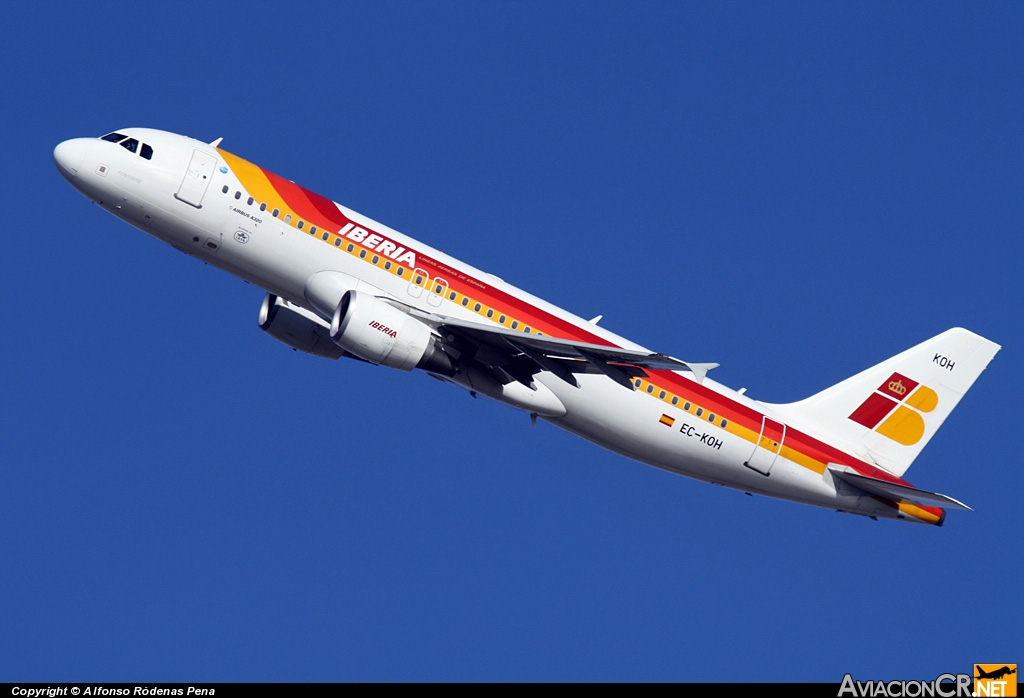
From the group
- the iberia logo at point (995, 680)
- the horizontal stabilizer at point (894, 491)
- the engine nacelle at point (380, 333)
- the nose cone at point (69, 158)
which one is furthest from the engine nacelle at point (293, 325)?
the iberia logo at point (995, 680)

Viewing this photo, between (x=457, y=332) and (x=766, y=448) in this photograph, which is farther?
(x=766, y=448)

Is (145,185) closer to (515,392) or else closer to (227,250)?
(227,250)

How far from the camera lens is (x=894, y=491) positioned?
148 ft

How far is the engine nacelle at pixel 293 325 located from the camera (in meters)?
45.6

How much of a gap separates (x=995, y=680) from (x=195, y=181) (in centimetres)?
3056

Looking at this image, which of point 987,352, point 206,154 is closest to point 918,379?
point 987,352

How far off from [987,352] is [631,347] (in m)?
15.2

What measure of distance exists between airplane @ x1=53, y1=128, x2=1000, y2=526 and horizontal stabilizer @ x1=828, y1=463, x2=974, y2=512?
2.5 inches

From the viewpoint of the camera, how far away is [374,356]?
39.4 m

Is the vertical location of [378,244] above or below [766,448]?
above

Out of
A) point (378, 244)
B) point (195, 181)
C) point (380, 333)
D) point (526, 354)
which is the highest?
point (195, 181)

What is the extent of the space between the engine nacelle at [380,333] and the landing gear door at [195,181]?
19.6 ft

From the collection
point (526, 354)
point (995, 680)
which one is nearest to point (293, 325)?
point (526, 354)

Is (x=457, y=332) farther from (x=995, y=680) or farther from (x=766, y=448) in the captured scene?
(x=995, y=680)
